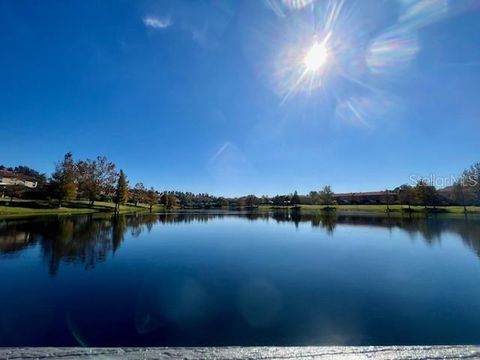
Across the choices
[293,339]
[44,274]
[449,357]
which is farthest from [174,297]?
[449,357]

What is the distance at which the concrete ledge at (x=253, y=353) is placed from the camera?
396 centimetres

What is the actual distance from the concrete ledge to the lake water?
1.02 meters

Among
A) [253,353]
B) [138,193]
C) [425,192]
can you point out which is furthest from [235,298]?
[138,193]

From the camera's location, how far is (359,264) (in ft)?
39.9

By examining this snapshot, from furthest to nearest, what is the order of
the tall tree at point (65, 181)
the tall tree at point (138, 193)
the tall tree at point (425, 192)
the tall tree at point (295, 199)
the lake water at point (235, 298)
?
the tall tree at point (295, 199), the tall tree at point (138, 193), the tall tree at point (425, 192), the tall tree at point (65, 181), the lake water at point (235, 298)

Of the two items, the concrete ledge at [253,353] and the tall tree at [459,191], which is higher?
the tall tree at [459,191]

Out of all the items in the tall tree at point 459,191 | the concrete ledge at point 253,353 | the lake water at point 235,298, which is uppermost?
the tall tree at point 459,191

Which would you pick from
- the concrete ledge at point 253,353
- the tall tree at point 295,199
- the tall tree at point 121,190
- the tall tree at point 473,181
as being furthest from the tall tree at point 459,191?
the tall tree at point 121,190

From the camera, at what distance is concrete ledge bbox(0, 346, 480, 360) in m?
3.96

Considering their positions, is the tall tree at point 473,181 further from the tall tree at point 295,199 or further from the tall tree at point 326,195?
the tall tree at point 295,199

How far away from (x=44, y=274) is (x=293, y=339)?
32.4 ft

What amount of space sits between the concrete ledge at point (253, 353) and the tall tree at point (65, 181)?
51544 millimetres

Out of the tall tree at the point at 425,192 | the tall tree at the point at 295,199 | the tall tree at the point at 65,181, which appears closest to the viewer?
the tall tree at the point at 65,181

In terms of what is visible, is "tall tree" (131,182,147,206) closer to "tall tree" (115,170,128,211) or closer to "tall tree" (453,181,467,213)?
"tall tree" (115,170,128,211)
